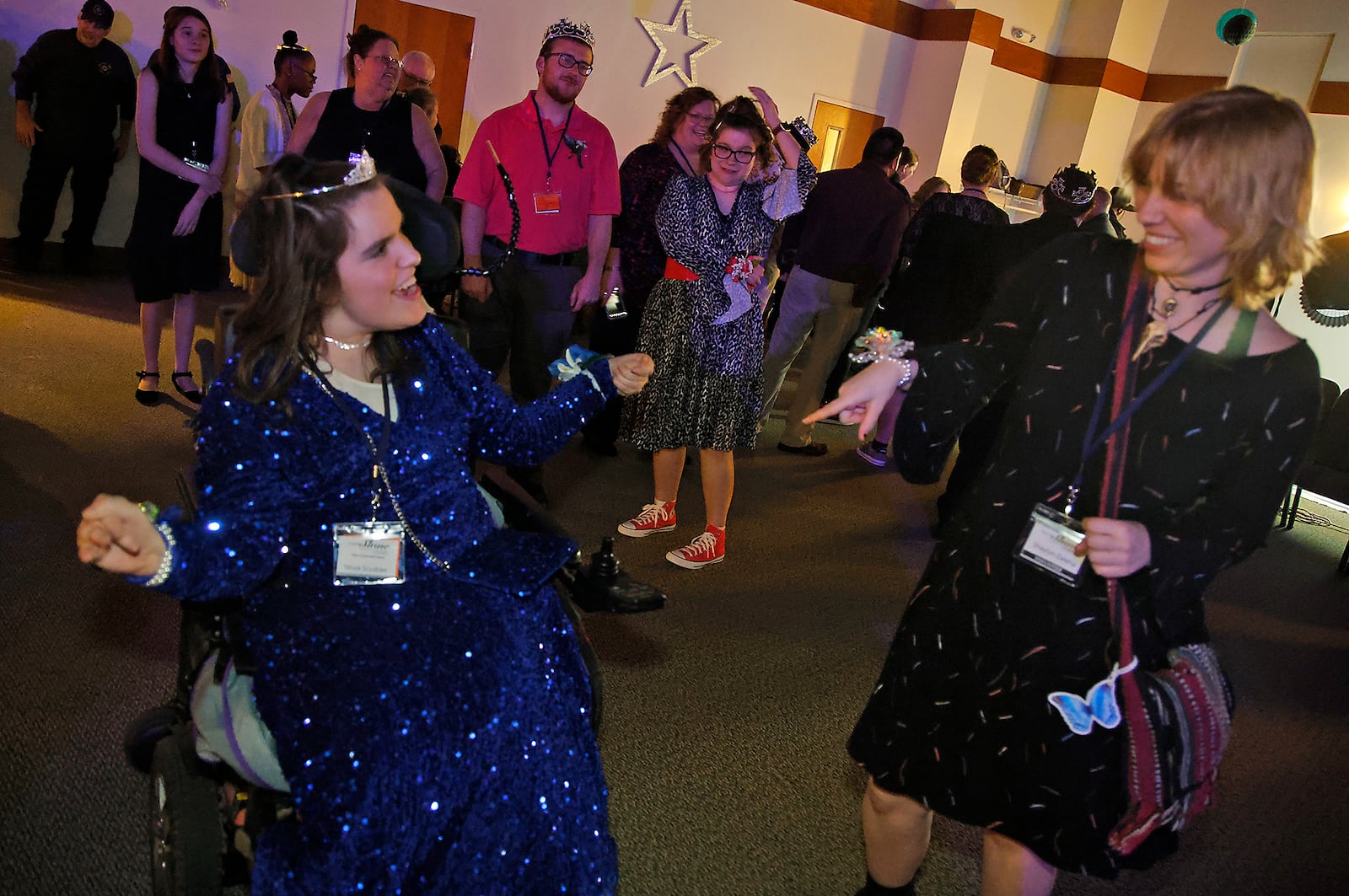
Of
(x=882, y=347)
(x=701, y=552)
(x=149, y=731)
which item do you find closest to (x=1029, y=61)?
(x=701, y=552)

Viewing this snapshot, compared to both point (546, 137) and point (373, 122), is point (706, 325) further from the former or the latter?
point (373, 122)

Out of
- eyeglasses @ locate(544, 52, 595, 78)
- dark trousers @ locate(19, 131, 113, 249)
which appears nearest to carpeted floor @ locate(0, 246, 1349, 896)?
eyeglasses @ locate(544, 52, 595, 78)

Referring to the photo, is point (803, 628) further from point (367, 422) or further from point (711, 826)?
point (367, 422)

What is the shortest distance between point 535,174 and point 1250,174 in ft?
8.88

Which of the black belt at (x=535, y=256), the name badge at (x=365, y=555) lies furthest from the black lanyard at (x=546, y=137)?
the name badge at (x=365, y=555)

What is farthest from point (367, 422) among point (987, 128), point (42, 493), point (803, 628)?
point (987, 128)

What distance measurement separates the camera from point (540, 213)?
349 cm

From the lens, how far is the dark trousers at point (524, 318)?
139 inches

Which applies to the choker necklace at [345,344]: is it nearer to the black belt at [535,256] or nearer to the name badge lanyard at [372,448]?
the name badge lanyard at [372,448]

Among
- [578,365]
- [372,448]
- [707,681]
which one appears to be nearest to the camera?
[372,448]

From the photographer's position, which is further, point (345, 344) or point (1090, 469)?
point (345, 344)

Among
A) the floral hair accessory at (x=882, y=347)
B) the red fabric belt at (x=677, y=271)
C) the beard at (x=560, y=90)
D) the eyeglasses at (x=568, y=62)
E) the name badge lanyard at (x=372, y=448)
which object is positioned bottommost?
the name badge lanyard at (x=372, y=448)

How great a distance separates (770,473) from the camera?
4719mm

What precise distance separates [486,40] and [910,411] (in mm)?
7176
